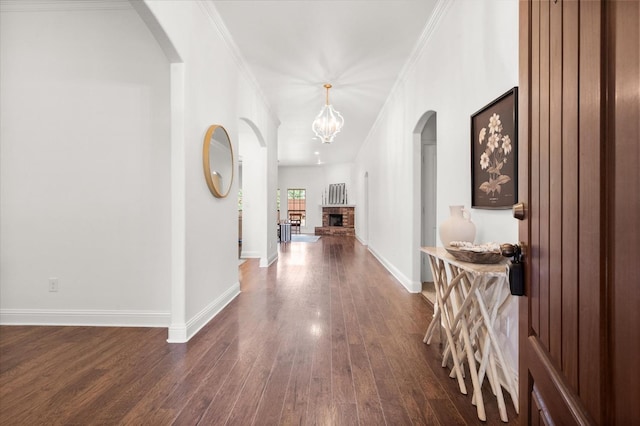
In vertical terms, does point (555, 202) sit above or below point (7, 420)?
above

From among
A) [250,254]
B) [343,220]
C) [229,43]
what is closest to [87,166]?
[229,43]

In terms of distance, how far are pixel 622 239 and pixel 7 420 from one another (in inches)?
99.4

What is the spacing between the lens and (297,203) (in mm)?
13469

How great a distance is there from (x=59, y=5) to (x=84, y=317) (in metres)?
2.84

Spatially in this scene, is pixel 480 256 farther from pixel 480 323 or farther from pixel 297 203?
pixel 297 203

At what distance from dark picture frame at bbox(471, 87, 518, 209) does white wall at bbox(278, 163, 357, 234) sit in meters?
10.8

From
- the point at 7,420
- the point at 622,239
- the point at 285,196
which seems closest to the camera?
the point at 622,239

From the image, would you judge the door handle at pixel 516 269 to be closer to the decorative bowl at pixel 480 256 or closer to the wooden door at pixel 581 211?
the wooden door at pixel 581 211

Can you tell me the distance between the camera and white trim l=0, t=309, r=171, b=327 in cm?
276

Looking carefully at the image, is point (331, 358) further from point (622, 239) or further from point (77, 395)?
point (622, 239)

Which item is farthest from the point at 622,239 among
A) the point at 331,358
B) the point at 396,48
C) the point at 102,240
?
the point at 396,48

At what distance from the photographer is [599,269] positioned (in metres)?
0.46

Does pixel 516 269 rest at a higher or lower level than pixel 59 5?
lower

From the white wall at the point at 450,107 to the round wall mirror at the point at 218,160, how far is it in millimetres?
2238
